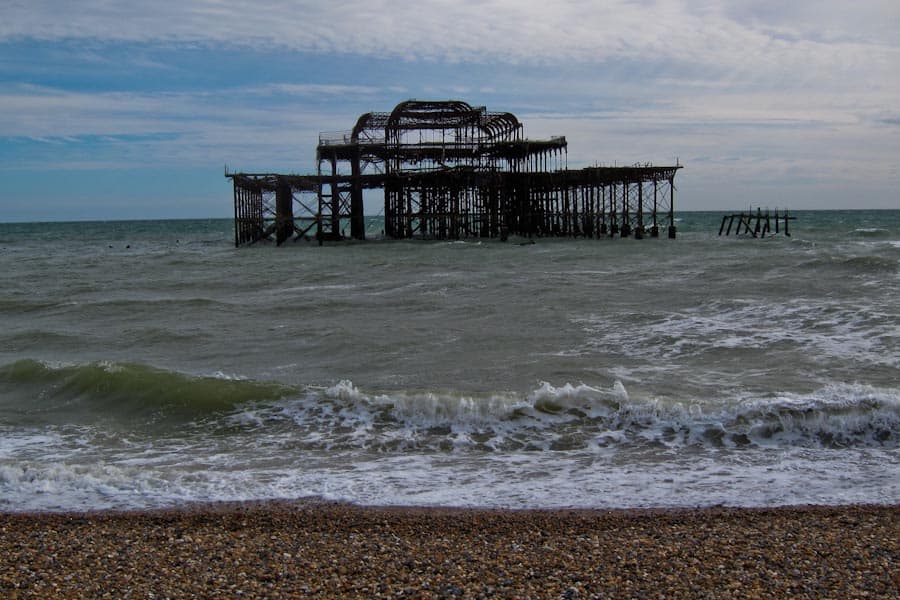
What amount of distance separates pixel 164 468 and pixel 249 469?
0.89 metres

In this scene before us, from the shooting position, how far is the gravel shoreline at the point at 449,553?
5484 mm

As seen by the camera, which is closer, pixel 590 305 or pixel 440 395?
pixel 440 395

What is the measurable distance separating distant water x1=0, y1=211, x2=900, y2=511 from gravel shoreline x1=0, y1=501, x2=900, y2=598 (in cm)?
52

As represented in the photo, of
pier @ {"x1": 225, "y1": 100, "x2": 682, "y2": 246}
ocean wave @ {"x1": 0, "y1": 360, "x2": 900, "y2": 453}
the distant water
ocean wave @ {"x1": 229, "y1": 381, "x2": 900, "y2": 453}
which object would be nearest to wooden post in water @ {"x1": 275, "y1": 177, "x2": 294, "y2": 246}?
pier @ {"x1": 225, "y1": 100, "x2": 682, "y2": 246}

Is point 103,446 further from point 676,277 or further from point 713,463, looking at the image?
point 676,277

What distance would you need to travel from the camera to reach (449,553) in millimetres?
6102

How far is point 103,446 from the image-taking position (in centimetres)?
956

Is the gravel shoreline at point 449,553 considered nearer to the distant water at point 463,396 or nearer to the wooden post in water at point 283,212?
the distant water at point 463,396

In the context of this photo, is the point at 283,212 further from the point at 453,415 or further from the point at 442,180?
the point at 453,415

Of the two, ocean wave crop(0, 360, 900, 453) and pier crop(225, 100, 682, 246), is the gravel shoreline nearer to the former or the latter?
ocean wave crop(0, 360, 900, 453)

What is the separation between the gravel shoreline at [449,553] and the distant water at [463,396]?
523mm

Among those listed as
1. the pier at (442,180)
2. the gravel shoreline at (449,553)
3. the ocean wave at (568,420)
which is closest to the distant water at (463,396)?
the ocean wave at (568,420)

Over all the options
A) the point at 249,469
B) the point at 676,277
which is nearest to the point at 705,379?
the point at 249,469

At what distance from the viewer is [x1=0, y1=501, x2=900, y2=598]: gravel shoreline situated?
548 cm
